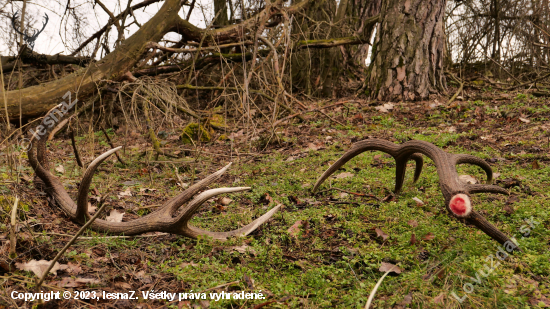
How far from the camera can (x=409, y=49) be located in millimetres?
6891

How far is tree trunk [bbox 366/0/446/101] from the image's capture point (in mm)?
6859

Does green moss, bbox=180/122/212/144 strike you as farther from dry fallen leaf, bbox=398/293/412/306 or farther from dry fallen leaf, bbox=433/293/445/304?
dry fallen leaf, bbox=433/293/445/304

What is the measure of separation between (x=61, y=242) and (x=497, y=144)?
4644 millimetres

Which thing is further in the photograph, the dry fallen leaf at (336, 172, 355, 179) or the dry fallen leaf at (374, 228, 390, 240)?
the dry fallen leaf at (336, 172, 355, 179)

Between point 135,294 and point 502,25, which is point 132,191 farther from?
point 502,25

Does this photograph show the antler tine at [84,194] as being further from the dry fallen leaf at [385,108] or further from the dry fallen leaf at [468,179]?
the dry fallen leaf at [385,108]

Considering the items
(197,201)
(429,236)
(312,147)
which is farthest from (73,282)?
(312,147)

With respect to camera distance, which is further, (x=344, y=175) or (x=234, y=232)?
(x=344, y=175)

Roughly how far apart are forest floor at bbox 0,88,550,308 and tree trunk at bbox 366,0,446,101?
2.33m

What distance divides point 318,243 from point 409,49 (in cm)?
509

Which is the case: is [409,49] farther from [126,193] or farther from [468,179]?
[126,193]

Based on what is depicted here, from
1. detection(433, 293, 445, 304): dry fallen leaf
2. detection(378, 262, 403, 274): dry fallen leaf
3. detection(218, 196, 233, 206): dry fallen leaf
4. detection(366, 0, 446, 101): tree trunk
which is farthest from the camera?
detection(366, 0, 446, 101): tree trunk

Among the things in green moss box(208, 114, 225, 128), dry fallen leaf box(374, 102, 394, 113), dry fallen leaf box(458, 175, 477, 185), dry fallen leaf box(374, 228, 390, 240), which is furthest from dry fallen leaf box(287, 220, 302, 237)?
dry fallen leaf box(374, 102, 394, 113)

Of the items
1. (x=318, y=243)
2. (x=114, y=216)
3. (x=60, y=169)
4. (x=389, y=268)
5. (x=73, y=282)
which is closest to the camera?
(x=73, y=282)
